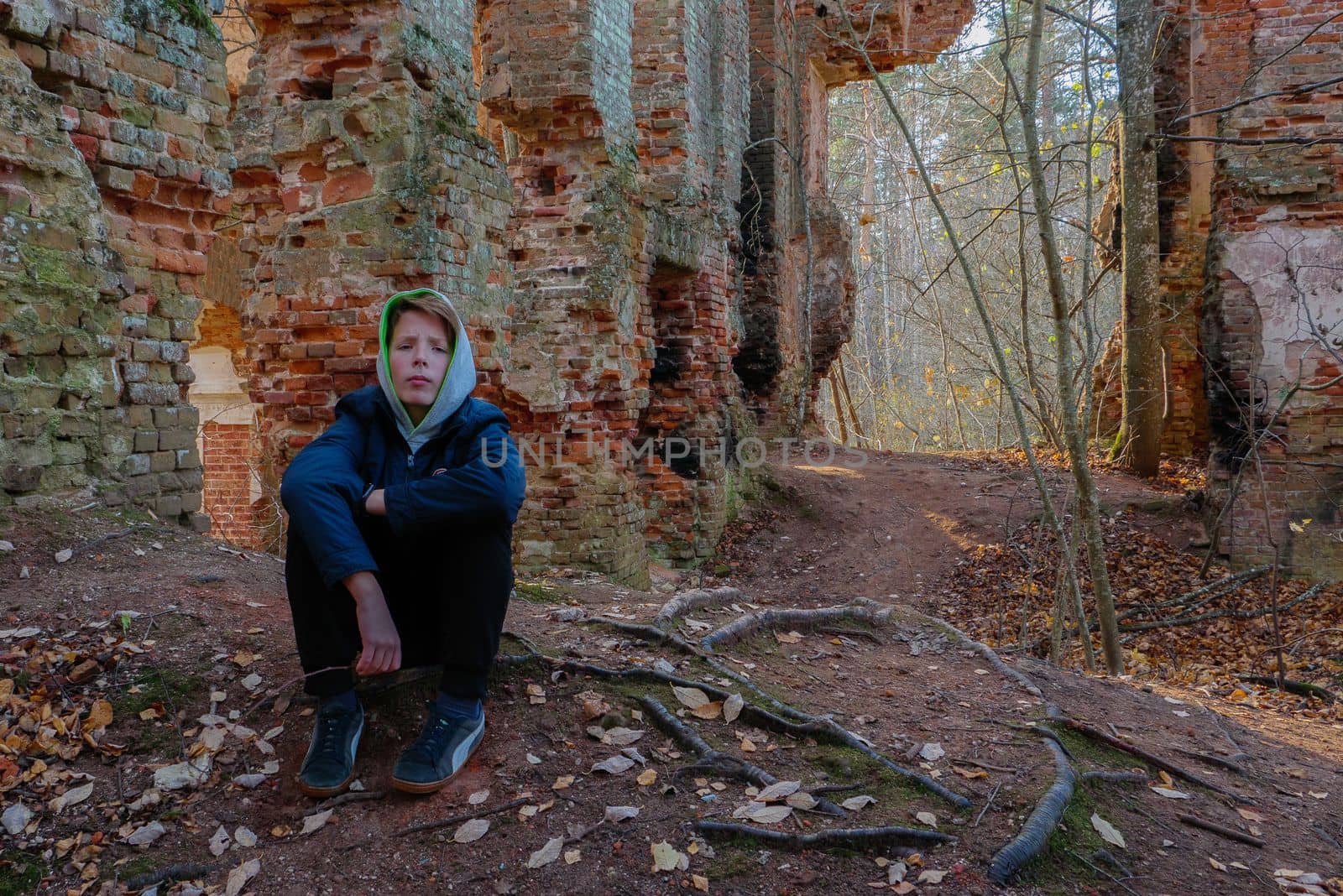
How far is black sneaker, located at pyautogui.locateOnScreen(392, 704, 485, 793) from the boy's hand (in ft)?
0.80

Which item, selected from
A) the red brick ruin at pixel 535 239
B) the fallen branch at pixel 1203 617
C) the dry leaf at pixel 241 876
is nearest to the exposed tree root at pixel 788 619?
the dry leaf at pixel 241 876

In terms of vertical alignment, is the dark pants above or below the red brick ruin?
below

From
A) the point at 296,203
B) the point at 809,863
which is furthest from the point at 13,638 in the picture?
the point at 296,203

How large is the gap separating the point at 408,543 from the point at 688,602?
1.93 metres

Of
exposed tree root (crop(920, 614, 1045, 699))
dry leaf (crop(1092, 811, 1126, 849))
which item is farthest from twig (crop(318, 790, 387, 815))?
exposed tree root (crop(920, 614, 1045, 699))

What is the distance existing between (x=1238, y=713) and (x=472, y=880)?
444cm

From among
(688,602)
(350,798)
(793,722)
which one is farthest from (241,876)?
(688,602)

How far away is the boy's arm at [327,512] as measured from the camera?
2.68m

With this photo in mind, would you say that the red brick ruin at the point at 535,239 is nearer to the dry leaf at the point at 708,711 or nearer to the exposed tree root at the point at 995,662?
the dry leaf at the point at 708,711

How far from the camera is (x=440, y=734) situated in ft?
9.20

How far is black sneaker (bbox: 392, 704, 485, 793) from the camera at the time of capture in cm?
268

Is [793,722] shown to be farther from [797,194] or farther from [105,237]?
[797,194]

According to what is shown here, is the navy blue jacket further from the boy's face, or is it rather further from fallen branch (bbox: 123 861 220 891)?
fallen branch (bbox: 123 861 220 891)

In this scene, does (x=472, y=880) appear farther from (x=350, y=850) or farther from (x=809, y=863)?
(x=809, y=863)
